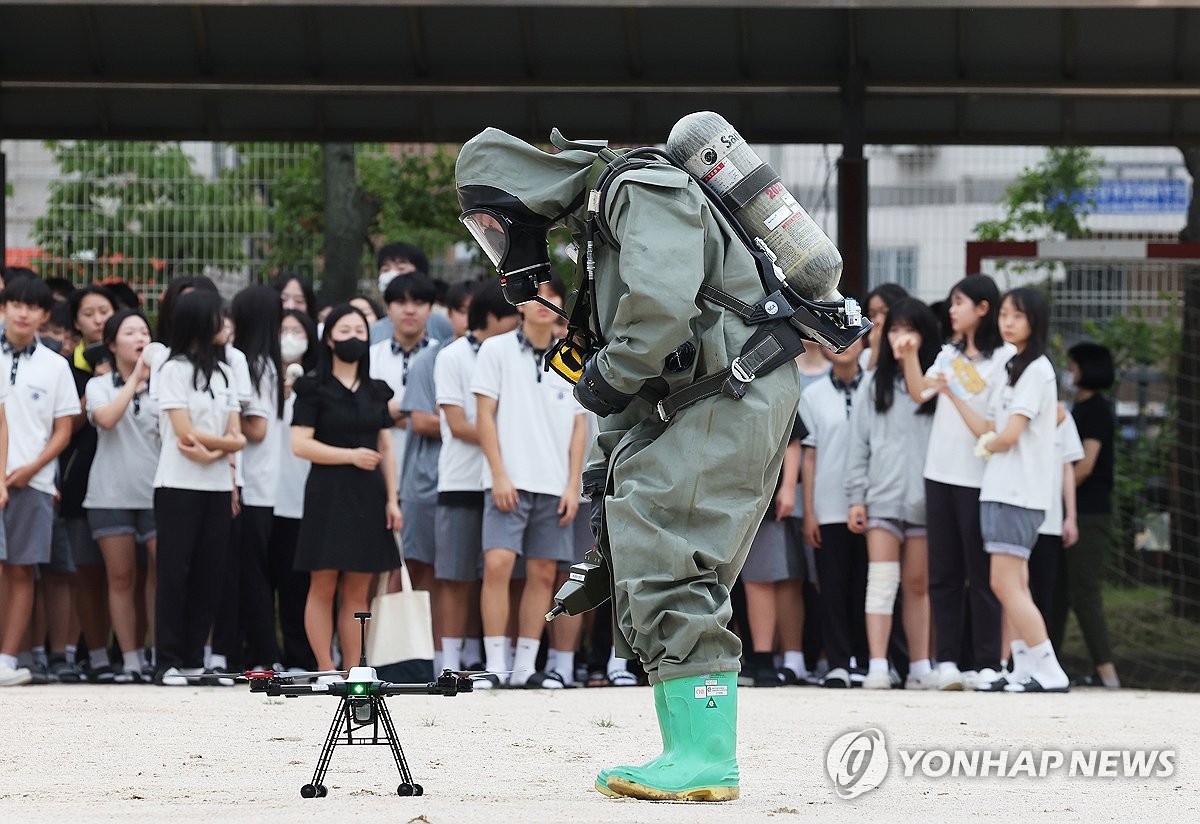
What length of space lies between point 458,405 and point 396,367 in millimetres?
986

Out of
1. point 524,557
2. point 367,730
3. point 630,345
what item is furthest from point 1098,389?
point 630,345

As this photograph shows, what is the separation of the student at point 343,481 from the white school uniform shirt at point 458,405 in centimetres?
44

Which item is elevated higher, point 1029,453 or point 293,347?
point 293,347

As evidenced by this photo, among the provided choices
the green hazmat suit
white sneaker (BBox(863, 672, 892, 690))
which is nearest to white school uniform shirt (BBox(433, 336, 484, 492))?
white sneaker (BBox(863, 672, 892, 690))

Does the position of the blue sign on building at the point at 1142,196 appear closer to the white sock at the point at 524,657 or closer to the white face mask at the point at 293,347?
the white face mask at the point at 293,347

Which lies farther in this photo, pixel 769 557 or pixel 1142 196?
pixel 1142 196

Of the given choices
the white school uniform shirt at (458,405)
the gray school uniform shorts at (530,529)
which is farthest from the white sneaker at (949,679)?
the white school uniform shirt at (458,405)

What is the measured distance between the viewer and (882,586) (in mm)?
10133

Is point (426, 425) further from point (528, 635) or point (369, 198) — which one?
point (369, 198)

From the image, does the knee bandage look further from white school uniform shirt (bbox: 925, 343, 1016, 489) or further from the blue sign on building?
the blue sign on building

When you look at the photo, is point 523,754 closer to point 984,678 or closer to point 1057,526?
point 984,678

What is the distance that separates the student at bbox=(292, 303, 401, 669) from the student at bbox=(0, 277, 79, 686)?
51.9 inches

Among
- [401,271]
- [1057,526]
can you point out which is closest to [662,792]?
[1057,526]

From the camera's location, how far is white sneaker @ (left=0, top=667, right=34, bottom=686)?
941 cm
